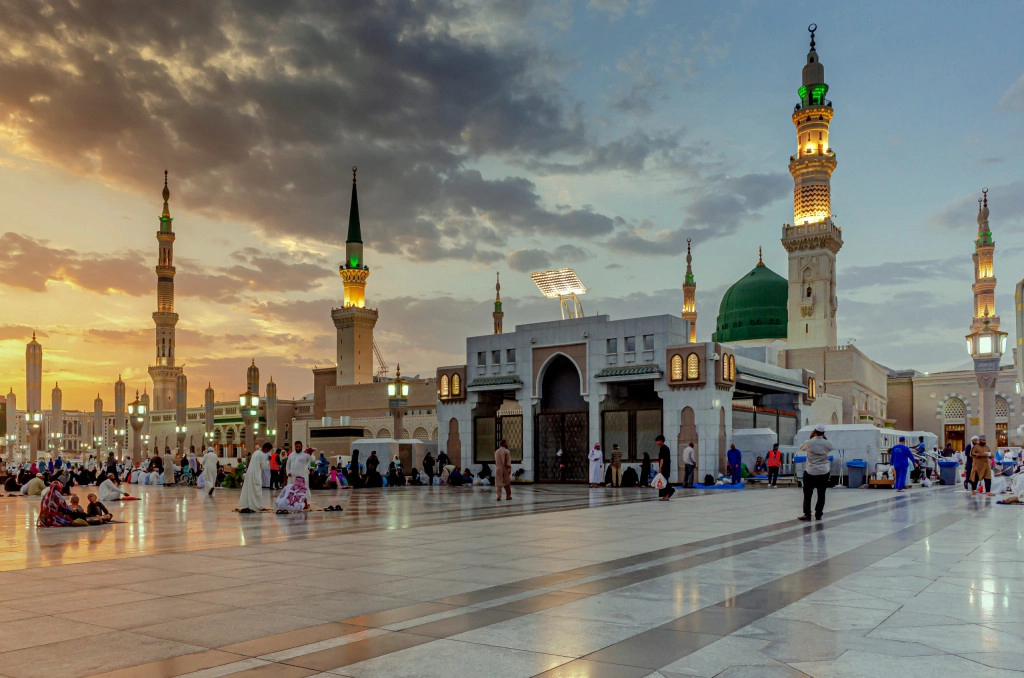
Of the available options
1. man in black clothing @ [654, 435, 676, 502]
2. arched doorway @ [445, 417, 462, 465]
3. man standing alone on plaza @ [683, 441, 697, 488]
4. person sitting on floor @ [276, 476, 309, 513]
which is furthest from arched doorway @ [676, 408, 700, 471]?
person sitting on floor @ [276, 476, 309, 513]

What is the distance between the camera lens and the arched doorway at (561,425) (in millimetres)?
30000

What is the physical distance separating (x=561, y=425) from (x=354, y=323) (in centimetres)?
4915

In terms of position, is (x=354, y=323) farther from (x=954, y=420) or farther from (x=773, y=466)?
(x=773, y=466)

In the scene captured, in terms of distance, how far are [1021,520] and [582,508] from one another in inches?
297

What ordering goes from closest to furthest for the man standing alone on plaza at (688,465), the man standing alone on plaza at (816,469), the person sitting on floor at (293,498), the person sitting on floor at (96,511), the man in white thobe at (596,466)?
the man standing alone on plaza at (816,469), the person sitting on floor at (96,511), the person sitting on floor at (293,498), the man standing alone on plaza at (688,465), the man in white thobe at (596,466)

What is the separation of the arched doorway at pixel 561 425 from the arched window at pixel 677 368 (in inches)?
146

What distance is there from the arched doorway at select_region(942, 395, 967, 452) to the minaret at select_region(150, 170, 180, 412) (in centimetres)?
7513

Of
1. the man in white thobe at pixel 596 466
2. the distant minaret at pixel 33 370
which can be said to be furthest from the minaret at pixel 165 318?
the man in white thobe at pixel 596 466

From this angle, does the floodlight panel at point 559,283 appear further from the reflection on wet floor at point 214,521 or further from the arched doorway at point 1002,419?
the arched doorway at point 1002,419

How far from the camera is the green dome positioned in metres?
65.1

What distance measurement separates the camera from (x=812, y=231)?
58406mm

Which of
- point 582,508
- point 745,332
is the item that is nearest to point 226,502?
point 582,508

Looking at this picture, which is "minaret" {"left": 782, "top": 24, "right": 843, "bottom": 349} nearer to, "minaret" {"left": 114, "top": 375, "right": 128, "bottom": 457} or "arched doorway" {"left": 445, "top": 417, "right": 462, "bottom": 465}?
"arched doorway" {"left": 445, "top": 417, "right": 462, "bottom": 465}

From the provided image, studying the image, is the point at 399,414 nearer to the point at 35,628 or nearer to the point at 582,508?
the point at 582,508
